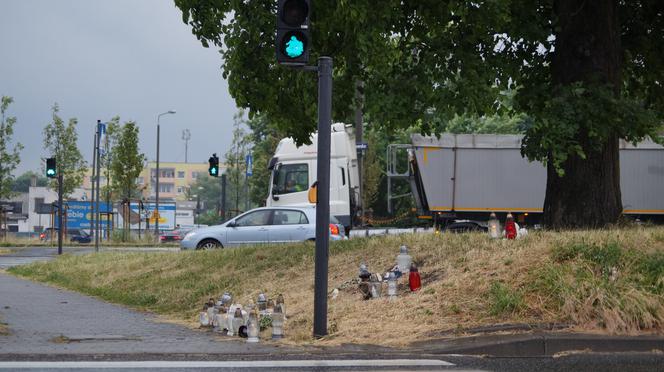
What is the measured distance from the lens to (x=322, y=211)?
9227 mm

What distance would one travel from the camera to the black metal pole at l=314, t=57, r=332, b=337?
923 cm

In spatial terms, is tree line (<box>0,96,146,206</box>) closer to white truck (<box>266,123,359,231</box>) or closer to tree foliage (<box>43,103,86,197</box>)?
tree foliage (<box>43,103,86,197</box>)

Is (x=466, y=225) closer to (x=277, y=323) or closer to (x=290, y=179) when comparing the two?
(x=290, y=179)

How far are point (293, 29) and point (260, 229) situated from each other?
14551 mm

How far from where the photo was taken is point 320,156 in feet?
30.6

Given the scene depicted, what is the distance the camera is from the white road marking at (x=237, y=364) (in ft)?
24.7

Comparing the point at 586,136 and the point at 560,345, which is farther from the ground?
the point at 586,136

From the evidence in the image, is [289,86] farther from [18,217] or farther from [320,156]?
[18,217]

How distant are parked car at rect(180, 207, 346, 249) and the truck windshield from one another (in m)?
4.59

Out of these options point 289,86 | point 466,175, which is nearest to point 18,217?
point 466,175

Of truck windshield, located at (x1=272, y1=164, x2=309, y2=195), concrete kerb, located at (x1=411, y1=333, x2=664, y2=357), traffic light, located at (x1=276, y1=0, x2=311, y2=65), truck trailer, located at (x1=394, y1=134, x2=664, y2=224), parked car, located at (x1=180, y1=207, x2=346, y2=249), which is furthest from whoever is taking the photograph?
truck windshield, located at (x1=272, y1=164, x2=309, y2=195)

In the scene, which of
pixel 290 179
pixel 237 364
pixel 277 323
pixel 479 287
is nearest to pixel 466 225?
pixel 290 179

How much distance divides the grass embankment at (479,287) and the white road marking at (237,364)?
1.05 meters

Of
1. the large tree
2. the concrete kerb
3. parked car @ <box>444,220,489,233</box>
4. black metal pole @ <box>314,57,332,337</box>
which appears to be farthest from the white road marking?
parked car @ <box>444,220,489,233</box>
